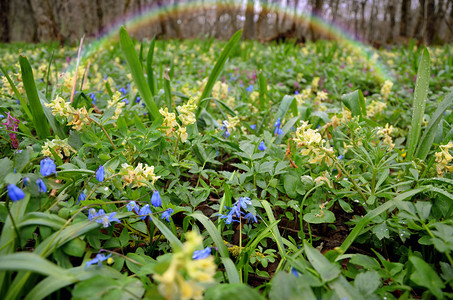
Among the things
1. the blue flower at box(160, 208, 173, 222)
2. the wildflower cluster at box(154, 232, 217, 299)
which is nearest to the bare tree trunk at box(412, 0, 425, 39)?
the blue flower at box(160, 208, 173, 222)

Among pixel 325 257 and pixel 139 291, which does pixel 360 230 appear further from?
pixel 139 291

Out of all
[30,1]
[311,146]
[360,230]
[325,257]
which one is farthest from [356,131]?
[30,1]

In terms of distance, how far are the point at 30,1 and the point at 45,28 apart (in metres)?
0.99

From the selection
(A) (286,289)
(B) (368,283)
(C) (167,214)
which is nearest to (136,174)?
(C) (167,214)

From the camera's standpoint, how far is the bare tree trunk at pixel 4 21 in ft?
40.9

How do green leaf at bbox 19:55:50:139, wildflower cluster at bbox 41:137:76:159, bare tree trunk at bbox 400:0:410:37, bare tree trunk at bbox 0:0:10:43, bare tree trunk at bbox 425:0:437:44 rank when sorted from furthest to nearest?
1. bare tree trunk at bbox 0:0:10:43
2. bare tree trunk at bbox 400:0:410:37
3. bare tree trunk at bbox 425:0:437:44
4. green leaf at bbox 19:55:50:139
5. wildflower cluster at bbox 41:137:76:159

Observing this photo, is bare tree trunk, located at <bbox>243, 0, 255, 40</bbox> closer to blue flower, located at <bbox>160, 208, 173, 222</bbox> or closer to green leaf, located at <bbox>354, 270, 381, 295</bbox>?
blue flower, located at <bbox>160, 208, 173, 222</bbox>

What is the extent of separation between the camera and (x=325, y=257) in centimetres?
99

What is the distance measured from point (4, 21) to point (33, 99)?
1461 centimetres

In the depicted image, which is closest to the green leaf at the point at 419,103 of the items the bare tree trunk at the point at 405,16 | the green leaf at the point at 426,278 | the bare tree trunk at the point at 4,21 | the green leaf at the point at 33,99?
the green leaf at the point at 426,278

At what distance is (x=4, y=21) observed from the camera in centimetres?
1261

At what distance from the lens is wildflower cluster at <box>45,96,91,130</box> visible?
132cm

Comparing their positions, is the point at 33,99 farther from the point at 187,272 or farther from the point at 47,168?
the point at 187,272

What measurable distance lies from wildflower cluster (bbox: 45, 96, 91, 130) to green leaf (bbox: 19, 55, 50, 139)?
0.25 metres
